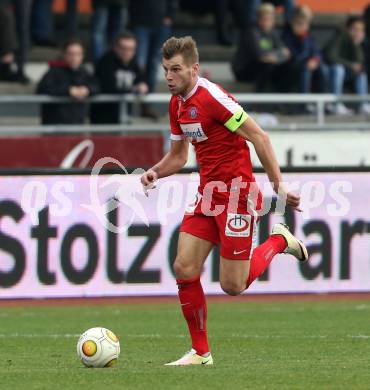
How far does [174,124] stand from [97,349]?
1.67 metres

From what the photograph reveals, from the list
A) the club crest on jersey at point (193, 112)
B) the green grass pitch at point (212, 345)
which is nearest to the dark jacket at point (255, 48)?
the green grass pitch at point (212, 345)

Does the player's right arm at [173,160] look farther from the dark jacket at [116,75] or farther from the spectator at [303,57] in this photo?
the spectator at [303,57]

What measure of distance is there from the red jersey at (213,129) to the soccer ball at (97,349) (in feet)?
4.02

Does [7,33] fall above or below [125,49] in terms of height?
above

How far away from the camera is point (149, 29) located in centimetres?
1927

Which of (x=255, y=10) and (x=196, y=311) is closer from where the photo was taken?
(x=196, y=311)

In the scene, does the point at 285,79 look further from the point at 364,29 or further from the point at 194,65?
the point at 194,65

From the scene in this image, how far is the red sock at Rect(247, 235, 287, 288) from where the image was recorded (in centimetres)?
965

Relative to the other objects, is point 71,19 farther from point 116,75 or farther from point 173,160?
point 173,160

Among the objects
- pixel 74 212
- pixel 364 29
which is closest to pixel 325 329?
pixel 74 212

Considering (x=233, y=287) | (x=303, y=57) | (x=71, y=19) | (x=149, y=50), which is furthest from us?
(x=303, y=57)

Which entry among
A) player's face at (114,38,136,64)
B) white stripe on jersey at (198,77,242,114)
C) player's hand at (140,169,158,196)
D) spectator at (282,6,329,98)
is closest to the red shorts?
player's hand at (140,169,158,196)

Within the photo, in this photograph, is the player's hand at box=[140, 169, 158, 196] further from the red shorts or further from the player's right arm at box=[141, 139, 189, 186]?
the red shorts

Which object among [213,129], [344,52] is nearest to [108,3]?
[344,52]
